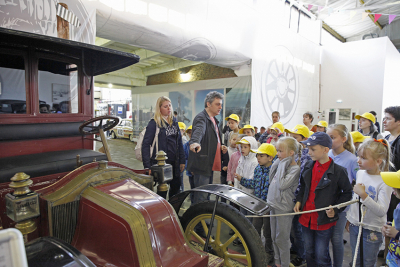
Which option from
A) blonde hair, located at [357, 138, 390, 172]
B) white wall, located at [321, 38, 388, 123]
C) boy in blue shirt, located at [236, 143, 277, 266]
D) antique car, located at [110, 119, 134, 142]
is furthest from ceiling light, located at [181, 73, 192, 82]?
blonde hair, located at [357, 138, 390, 172]

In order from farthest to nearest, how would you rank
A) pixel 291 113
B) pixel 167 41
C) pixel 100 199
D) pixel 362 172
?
pixel 291 113, pixel 167 41, pixel 362 172, pixel 100 199

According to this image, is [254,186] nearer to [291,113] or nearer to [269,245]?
[269,245]

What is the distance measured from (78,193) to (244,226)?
1.29 metres

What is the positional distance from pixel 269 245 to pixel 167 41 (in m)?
4.58

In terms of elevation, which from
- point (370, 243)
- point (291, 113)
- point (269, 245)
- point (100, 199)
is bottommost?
point (269, 245)

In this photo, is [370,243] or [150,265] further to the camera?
[370,243]

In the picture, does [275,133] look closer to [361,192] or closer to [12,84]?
[361,192]

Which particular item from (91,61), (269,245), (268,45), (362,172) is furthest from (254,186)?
(268,45)

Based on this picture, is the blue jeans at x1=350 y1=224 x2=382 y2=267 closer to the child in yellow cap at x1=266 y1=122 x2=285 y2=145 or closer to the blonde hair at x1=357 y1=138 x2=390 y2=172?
the blonde hair at x1=357 y1=138 x2=390 y2=172

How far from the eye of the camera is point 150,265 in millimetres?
1384

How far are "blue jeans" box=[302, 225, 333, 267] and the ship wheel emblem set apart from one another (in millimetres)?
6571

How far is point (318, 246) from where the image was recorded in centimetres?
221

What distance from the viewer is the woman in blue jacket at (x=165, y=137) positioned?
9.90 feet

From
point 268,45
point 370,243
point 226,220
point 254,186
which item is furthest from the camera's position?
point 268,45
